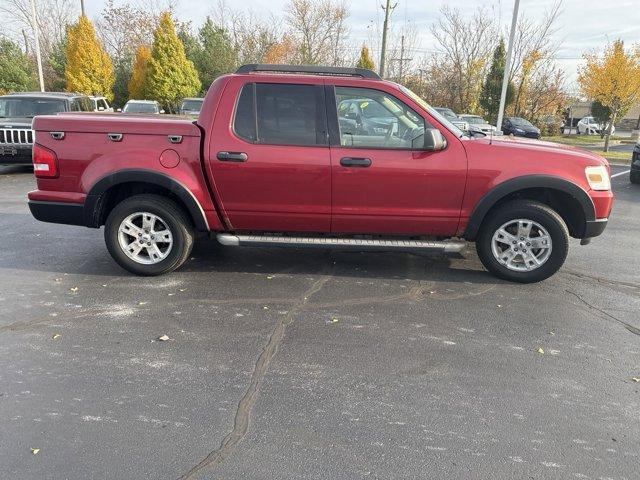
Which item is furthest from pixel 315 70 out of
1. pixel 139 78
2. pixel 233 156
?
pixel 139 78

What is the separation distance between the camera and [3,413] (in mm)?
2791

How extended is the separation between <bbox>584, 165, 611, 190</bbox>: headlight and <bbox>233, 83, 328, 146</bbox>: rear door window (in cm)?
252

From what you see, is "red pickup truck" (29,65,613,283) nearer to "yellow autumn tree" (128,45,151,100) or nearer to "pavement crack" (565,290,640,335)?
"pavement crack" (565,290,640,335)

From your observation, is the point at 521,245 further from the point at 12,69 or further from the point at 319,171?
the point at 12,69

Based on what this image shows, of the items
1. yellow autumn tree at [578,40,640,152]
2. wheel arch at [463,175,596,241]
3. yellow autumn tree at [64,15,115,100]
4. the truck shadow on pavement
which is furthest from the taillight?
yellow autumn tree at [64,15,115,100]

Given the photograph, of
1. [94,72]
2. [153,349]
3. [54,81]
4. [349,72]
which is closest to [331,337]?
[153,349]

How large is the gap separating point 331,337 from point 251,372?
2.48ft

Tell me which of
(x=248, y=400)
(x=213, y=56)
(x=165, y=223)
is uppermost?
(x=213, y=56)

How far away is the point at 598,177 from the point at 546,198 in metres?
0.50

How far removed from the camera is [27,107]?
11.7m

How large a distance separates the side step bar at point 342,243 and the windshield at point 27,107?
9.31m

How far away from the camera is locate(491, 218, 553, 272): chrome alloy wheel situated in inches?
190

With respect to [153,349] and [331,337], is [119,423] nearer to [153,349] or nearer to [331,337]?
[153,349]

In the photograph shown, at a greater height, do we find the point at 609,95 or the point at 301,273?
the point at 609,95
